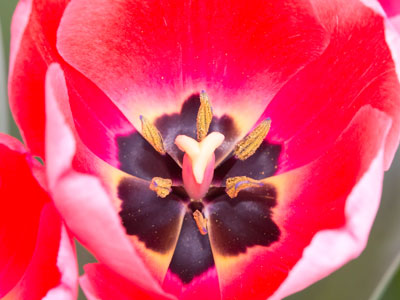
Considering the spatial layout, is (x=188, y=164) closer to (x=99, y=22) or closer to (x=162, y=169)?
(x=162, y=169)

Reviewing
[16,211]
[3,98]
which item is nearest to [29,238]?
[16,211]

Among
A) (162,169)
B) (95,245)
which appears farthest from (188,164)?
(95,245)

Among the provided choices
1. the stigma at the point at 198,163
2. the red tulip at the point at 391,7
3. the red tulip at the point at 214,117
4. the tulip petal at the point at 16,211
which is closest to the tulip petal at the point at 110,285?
the red tulip at the point at 214,117

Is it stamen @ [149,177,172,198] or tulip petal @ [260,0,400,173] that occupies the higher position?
tulip petal @ [260,0,400,173]

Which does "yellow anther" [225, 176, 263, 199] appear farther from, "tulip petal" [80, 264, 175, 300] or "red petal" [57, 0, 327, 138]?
"tulip petal" [80, 264, 175, 300]

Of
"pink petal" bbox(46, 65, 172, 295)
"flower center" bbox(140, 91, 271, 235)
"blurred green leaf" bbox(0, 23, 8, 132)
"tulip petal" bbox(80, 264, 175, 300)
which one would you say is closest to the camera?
"pink petal" bbox(46, 65, 172, 295)

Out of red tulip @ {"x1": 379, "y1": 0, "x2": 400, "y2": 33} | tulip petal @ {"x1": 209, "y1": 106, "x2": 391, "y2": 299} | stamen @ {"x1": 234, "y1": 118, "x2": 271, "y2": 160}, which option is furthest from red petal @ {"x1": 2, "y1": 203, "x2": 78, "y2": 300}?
red tulip @ {"x1": 379, "y1": 0, "x2": 400, "y2": 33}

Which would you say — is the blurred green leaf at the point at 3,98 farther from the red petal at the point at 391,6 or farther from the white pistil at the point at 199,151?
the red petal at the point at 391,6
